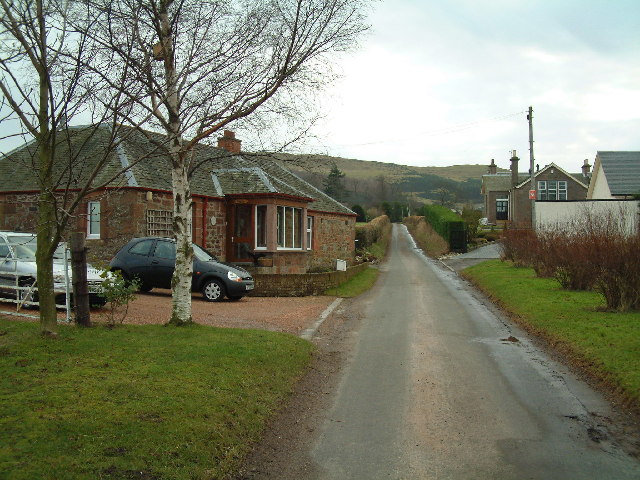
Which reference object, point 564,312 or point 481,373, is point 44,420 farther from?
point 564,312

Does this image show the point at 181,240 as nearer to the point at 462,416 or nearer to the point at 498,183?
the point at 462,416

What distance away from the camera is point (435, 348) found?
10680 millimetres

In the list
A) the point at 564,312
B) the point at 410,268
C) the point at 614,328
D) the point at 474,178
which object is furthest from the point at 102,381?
the point at 474,178

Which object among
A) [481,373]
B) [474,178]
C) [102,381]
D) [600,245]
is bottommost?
[481,373]

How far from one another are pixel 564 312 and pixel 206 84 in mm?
9358

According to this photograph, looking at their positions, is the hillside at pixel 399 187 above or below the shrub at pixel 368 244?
above

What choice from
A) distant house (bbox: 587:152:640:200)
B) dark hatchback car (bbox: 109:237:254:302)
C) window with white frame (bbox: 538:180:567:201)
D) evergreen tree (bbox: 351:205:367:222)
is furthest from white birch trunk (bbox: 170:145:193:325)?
evergreen tree (bbox: 351:205:367:222)

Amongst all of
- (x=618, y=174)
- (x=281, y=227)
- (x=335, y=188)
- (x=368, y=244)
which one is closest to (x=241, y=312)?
(x=281, y=227)

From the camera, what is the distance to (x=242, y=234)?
77.5ft

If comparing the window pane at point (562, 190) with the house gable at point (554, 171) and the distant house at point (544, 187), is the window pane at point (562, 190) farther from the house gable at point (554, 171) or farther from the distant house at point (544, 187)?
the house gable at point (554, 171)

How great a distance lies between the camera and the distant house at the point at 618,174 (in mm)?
36438

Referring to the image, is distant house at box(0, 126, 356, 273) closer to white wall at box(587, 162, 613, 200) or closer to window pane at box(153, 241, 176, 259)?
window pane at box(153, 241, 176, 259)

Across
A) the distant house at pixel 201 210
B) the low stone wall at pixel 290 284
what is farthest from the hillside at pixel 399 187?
the low stone wall at pixel 290 284

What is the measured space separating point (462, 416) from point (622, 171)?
36634mm
